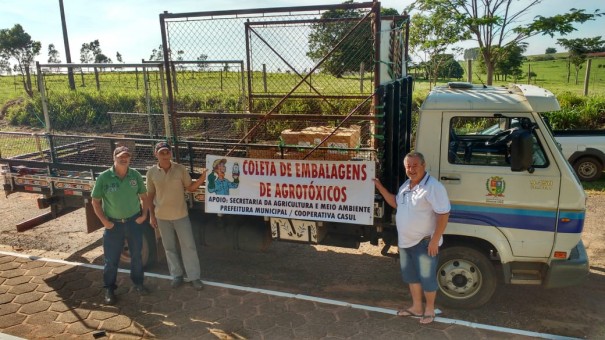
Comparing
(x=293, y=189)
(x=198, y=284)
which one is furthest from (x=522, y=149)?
(x=198, y=284)

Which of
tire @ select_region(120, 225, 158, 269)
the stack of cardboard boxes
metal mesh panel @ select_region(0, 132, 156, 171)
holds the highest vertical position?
the stack of cardboard boxes

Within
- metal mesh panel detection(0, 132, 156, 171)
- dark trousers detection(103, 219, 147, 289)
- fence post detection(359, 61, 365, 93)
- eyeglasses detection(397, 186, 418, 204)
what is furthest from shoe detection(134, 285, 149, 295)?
fence post detection(359, 61, 365, 93)

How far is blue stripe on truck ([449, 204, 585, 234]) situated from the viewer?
4.16 m

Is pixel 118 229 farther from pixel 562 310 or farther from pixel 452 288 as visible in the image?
pixel 562 310

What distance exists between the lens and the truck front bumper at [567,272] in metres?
4.24

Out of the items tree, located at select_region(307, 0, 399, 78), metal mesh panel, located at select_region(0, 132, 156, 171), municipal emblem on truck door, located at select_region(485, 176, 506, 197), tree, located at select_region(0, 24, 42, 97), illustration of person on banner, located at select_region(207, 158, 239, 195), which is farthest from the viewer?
tree, located at select_region(0, 24, 42, 97)

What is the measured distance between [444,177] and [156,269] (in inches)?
153

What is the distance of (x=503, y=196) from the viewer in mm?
4281

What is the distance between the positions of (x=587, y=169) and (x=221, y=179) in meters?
8.30

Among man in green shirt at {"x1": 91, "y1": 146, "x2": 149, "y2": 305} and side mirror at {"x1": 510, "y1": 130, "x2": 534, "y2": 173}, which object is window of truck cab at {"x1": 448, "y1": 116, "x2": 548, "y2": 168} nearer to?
side mirror at {"x1": 510, "y1": 130, "x2": 534, "y2": 173}

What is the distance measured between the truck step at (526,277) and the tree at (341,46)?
3.16 meters

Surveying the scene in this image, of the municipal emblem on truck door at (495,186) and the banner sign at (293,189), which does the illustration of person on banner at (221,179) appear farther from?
the municipal emblem on truck door at (495,186)

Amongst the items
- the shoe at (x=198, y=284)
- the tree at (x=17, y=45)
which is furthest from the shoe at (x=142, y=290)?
the tree at (x=17, y=45)

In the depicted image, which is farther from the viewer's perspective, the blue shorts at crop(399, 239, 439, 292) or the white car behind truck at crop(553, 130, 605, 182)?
the white car behind truck at crop(553, 130, 605, 182)
